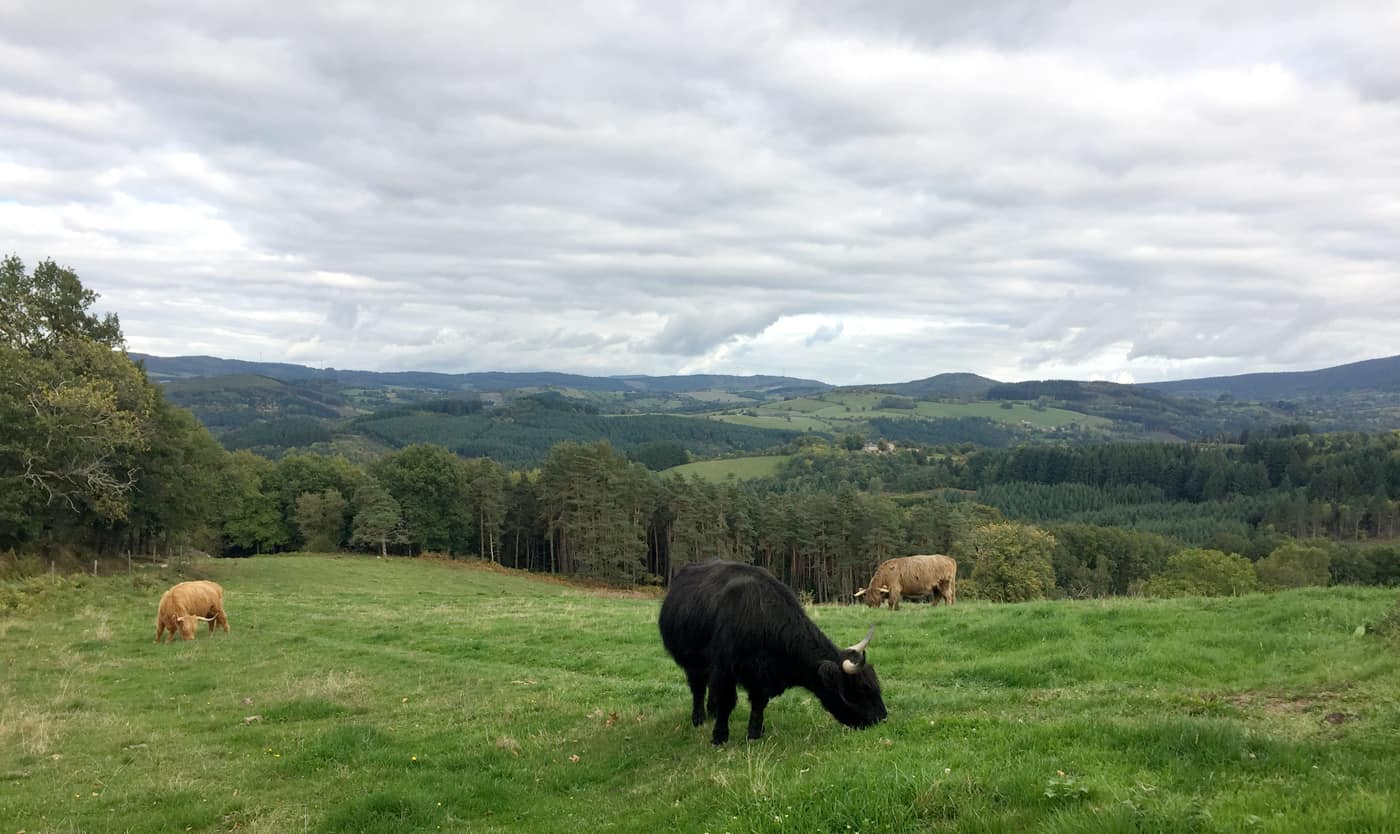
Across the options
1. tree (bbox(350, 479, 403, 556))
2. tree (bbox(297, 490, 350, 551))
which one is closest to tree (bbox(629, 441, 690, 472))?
tree (bbox(297, 490, 350, 551))

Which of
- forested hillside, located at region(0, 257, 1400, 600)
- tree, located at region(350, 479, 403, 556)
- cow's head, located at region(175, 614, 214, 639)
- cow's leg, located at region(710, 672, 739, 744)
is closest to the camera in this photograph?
cow's leg, located at region(710, 672, 739, 744)

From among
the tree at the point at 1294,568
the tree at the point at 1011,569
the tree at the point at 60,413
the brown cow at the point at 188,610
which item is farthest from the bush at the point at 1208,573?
the tree at the point at 60,413

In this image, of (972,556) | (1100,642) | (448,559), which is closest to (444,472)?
(448,559)

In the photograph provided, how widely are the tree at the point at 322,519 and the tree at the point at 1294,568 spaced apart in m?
89.9

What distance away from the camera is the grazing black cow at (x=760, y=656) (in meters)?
9.85

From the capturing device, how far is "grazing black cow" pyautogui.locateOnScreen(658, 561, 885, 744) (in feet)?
32.3

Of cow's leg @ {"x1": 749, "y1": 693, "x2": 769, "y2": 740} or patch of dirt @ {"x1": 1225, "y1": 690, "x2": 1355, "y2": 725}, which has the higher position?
patch of dirt @ {"x1": 1225, "y1": 690, "x2": 1355, "y2": 725}

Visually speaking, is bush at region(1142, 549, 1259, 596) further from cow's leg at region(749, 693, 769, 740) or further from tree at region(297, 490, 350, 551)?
tree at region(297, 490, 350, 551)

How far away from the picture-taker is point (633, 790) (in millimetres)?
8703

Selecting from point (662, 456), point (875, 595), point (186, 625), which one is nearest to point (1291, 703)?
point (875, 595)

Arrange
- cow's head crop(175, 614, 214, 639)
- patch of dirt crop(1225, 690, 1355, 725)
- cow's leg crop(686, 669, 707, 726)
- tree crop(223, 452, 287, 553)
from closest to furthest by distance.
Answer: patch of dirt crop(1225, 690, 1355, 725)
cow's leg crop(686, 669, 707, 726)
cow's head crop(175, 614, 214, 639)
tree crop(223, 452, 287, 553)

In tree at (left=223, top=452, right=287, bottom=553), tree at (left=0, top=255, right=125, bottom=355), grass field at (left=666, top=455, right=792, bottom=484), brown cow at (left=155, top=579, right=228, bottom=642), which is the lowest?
grass field at (left=666, top=455, right=792, bottom=484)

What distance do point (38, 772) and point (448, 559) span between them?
62.8 meters

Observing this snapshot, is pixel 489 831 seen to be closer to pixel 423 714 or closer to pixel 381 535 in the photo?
pixel 423 714
